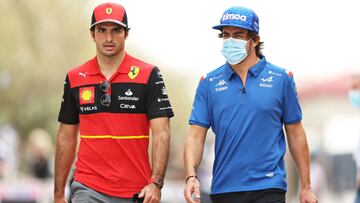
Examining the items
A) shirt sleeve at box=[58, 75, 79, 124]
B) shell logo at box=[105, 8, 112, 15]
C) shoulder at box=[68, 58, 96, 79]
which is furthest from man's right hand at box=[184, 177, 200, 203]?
shell logo at box=[105, 8, 112, 15]

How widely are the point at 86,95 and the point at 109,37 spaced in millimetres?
567

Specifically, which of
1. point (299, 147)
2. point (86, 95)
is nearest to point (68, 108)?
point (86, 95)

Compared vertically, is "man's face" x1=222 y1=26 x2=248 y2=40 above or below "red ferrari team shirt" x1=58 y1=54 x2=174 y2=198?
above

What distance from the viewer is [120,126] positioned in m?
11.0

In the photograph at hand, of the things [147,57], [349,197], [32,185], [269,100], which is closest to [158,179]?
[269,100]

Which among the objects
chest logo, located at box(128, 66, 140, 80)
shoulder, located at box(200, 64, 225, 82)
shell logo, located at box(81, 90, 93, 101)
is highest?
chest logo, located at box(128, 66, 140, 80)

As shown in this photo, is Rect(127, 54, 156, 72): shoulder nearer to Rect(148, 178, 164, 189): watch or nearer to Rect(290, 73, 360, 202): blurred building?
Rect(148, 178, 164, 189): watch

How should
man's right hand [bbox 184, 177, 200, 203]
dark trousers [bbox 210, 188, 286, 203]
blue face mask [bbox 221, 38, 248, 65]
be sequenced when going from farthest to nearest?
blue face mask [bbox 221, 38, 248, 65] → dark trousers [bbox 210, 188, 286, 203] → man's right hand [bbox 184, 177, 200, 203]

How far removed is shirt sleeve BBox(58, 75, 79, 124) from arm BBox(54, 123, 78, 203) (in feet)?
0.24

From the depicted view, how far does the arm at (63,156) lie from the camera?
1141 cm

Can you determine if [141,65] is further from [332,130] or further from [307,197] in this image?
[332,130]

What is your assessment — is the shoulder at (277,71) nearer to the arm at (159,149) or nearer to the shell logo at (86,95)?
the arm at (159,149)

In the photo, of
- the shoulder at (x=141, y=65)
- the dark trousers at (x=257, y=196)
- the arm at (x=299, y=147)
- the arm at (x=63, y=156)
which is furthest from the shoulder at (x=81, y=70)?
the arm at (x=299, y=147)

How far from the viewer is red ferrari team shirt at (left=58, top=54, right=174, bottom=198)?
11.0 metres
